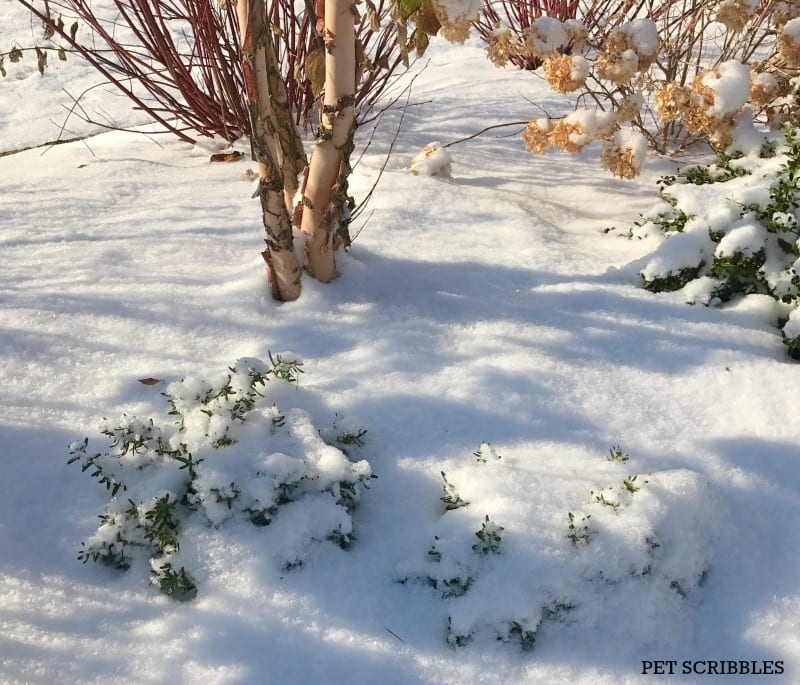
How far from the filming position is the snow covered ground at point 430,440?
51.9 inches

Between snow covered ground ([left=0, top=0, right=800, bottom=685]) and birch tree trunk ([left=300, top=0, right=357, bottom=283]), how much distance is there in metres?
0.15

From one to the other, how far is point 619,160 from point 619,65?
1.01 ft

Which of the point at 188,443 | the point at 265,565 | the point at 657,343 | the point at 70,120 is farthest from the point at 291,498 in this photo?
the point at 70,120

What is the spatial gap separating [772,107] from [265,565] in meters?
2.34

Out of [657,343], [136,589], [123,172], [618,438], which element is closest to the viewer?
[136,589]

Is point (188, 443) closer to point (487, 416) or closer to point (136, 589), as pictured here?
point (136, 589)

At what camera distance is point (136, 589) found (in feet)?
4.58

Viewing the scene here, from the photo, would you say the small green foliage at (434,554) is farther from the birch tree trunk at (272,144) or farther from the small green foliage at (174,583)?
the birch tree trunk at (272,144)

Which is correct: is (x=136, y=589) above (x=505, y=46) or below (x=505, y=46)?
below

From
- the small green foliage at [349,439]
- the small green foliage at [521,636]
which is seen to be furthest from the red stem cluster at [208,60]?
the small green foliage at [521,636]

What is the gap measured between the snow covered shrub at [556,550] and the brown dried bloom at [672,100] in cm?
120

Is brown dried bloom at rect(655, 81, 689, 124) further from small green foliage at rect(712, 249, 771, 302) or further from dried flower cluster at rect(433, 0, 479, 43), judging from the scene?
dried flower cluster at rect(433, 0, 479, 43)

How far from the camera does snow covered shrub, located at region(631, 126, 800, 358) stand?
6.44 ft

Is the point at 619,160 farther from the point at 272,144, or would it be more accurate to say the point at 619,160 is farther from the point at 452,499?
the point at 452,499
